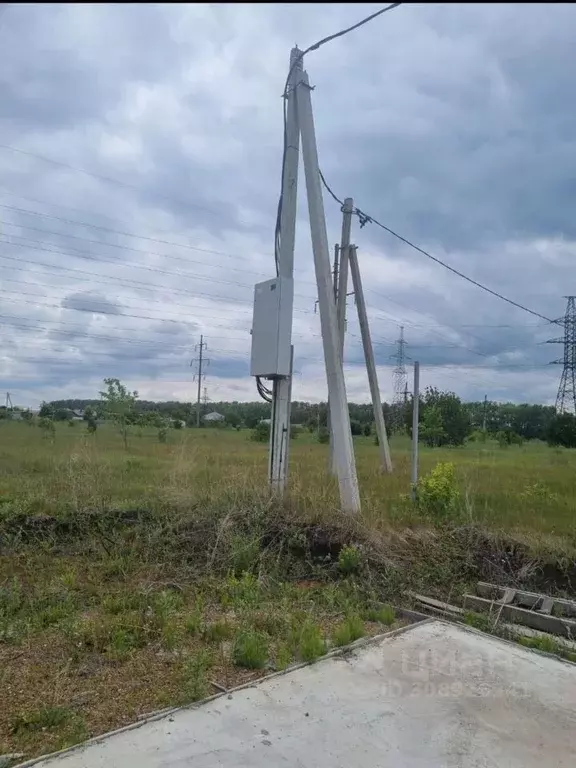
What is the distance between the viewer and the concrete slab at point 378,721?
2.27 m

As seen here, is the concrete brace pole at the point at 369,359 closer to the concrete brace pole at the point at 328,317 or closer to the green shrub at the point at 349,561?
the concrete brace pole at the point at 328,317

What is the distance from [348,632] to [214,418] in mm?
33350

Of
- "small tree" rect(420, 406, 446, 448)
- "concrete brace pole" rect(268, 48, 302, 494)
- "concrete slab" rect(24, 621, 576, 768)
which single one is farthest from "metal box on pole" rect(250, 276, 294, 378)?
"small tree" rect(420, 406, 446, 448)

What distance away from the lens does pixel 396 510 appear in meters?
6.31

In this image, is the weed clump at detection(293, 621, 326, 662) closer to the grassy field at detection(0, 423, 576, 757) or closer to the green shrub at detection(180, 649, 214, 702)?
the grassy field at detection(0, 423, 576, 757)

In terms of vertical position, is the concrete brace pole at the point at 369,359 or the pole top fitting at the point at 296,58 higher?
the pole top fitting at the point at 296,58

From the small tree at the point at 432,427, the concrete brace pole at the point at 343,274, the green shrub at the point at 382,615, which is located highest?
the concrete brace pole at the point at 343,274

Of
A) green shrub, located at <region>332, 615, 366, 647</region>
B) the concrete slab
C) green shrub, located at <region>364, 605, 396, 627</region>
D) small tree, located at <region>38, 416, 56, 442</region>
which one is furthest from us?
small tree, located at <region>38, 416, 56, 442</region>

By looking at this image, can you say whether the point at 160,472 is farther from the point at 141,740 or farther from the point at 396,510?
the point at 141,740

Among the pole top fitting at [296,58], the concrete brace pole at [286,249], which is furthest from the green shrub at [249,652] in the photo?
the pole top fitting at [296,58]

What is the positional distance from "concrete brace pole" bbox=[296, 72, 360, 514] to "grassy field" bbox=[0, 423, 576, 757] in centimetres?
35

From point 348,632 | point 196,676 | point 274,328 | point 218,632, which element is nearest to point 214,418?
point 274,328

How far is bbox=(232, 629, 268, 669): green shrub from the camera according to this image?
3.16 meters

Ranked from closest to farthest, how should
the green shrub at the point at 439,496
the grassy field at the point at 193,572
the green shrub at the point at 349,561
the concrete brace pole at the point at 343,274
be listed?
the grassy field at the point at 193,572 → the green shrub at the point at 349,561 → the green shrub at the point at 439,496 → the concrete brace pole at the point at 343,274
